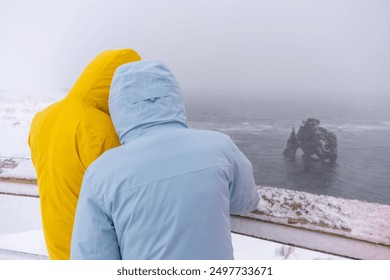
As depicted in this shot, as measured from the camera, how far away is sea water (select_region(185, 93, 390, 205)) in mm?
33697

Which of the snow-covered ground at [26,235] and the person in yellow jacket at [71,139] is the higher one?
the person in yellow jacket at [71,139]

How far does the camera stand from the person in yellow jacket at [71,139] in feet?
3.51

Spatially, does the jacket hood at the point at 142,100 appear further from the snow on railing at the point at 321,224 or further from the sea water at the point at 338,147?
the sea water at the point at 338,147

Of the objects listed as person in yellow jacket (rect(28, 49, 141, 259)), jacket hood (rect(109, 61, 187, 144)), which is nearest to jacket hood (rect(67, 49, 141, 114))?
person in yellow jacket (rect(28, 49, 141, 259))


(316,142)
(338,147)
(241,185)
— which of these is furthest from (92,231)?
(338,147)

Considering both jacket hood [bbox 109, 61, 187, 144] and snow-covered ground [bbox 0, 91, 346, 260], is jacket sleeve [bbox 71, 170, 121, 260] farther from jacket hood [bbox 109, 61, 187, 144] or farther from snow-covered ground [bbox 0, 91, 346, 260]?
snow-covered ground [bbox 0, 91, 346, 260]

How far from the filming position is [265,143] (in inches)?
2012

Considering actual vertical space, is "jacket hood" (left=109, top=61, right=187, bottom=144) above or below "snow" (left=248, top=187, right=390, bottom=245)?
above

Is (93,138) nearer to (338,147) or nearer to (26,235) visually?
(26,235)

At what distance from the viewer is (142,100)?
2.90 feet

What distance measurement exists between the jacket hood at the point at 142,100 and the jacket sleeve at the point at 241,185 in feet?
0.69

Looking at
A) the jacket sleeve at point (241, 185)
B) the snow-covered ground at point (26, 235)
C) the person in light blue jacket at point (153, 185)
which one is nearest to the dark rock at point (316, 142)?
the snow-covered ground at point (26, 235)

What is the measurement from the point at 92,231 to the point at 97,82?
54cm
